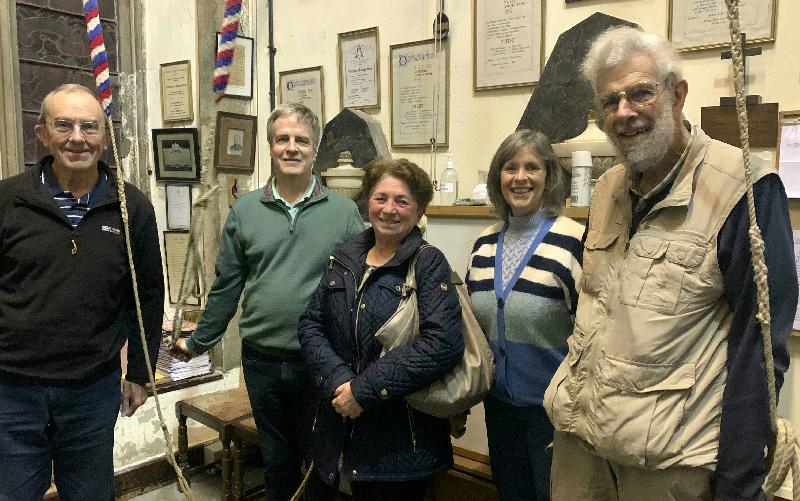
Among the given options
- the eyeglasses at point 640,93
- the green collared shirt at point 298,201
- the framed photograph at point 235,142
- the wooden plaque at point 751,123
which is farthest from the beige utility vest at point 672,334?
the framed photograph at point 235,142

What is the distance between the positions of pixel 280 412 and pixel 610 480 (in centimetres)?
98

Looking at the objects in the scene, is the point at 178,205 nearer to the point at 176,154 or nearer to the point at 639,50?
the point at 176,154

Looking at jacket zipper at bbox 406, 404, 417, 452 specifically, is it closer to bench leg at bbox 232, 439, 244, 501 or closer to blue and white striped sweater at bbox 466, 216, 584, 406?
blue and white striped sweater at bbox 466, 216, 584, 406

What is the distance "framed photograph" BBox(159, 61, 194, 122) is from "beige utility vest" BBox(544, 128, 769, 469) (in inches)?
110

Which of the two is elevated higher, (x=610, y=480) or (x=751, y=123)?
(x=751, y=123)

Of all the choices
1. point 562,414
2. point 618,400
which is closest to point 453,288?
point 562,414

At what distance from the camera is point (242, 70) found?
10.5ft

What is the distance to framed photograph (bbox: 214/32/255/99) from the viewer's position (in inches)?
125

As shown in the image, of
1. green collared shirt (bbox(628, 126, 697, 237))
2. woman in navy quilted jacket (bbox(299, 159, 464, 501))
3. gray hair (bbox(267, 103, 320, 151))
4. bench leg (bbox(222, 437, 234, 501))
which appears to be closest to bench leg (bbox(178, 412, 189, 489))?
bench leg (bbox(222, 437, 234, 501))

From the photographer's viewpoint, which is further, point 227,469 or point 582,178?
point 227,469

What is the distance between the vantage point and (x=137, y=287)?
5.34ft

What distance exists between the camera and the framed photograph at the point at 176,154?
10.9ft

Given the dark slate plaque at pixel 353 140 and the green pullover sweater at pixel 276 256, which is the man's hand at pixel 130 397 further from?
the dark slate plaque at pixel 353 140

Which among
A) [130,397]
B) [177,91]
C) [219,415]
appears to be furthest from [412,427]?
[177,91]
